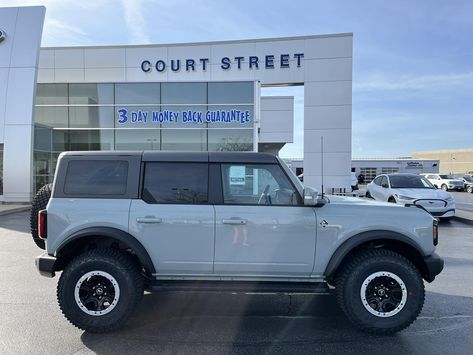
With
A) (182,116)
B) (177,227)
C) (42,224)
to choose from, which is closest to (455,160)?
(182,116)

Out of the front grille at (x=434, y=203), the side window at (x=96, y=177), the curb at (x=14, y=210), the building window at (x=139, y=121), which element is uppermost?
the building window at (x=139, y=121)

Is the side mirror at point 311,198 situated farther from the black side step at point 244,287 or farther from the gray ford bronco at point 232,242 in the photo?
the black side step at point 244,287

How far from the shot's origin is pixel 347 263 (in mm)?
4312

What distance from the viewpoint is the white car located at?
1220cm

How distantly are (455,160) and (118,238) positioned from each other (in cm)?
12545

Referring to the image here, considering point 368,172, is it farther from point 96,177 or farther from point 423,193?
point 96,177

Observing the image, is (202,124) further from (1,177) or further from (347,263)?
(347,263)

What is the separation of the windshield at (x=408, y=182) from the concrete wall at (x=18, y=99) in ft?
50.1

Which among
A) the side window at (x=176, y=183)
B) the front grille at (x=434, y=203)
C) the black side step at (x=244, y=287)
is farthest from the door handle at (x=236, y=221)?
the front grille at (x=434, y=203)

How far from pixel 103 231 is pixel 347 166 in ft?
59.6

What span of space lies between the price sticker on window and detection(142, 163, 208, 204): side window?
0.28 meters

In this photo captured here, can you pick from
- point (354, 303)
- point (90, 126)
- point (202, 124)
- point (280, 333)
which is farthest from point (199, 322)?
point (90, 126)

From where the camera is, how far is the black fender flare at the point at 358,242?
4160 millimetres

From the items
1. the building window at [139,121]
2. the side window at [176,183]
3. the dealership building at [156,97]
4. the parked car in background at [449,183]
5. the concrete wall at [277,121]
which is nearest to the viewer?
the side window at [176,183]
